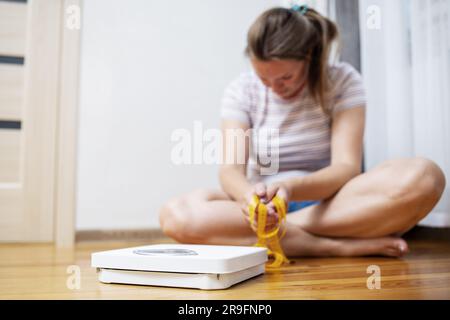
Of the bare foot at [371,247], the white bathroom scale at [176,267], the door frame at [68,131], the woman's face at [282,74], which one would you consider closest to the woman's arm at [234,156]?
the woman's face at [282,74]

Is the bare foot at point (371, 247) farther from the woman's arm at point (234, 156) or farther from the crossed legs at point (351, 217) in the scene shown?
the woman's arm at point (234, 156)

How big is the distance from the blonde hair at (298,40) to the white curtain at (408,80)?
0.16m

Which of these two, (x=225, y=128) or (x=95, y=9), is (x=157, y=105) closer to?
(x=95, y=9)

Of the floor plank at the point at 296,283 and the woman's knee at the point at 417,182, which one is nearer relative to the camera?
the floor plank at the point at 296,283

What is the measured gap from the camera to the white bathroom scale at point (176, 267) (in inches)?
22.0

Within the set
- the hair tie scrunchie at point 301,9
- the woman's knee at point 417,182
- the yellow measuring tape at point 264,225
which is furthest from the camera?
the hair tie scrunchie at point 301,9

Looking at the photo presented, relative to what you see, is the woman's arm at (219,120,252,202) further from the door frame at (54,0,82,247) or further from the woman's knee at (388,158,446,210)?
the door frame at (54,0,82,247)

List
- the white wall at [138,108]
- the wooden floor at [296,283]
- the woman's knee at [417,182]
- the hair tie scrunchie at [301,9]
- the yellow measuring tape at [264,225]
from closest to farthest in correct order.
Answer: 1. the wooden floor at [296,283]
2. the yellow measuring tape at [264,225]
3. the woman's knee at [417,182]
4. the hair tie scrunchie at [301,9]
5. the white wall at [138,108]

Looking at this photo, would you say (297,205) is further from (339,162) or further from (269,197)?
(269,197)

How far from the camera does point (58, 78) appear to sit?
5.08ft

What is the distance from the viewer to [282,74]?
0.96m

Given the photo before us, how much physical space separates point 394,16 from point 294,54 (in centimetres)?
37

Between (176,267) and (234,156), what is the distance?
0.47 metres
